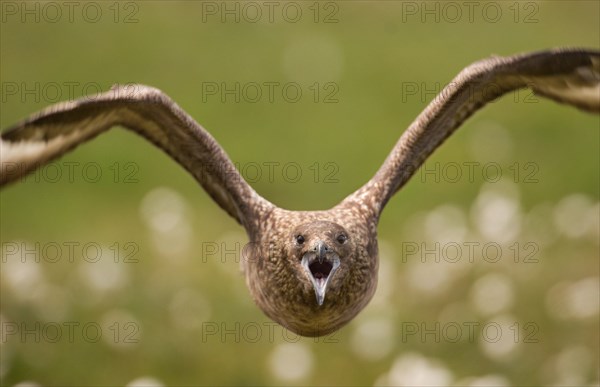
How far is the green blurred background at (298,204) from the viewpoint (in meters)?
11.4

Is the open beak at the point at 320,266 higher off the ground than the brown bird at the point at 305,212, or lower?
lower

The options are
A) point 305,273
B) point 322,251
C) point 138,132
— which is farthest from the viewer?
point 138,132

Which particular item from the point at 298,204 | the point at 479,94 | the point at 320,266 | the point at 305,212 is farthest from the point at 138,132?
the point at 298,204

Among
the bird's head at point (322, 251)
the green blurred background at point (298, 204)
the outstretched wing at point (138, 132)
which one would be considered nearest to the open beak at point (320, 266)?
→ the bird's head at point (322, 251)

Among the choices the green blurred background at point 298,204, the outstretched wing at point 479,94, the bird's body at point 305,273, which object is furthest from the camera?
the green blurred background at point 298,204

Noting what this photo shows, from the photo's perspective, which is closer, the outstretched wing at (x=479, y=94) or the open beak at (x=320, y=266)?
the open beak at (x=320, y=266)

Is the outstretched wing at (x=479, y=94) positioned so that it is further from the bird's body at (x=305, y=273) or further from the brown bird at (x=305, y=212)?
the bird's body at (x=305, y=273)

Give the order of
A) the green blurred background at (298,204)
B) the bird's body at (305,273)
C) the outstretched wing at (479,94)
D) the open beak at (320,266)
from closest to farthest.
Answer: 1. the open beak at (320,266)
2. the bird's body at (305,273)
3. the outstretched wing at (479,94)
4. the green blurred background at (298,204)

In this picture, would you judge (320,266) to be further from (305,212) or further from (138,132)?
(138,132)

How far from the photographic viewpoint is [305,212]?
276 inches

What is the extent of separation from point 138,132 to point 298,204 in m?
5.44

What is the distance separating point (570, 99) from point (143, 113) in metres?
2.38

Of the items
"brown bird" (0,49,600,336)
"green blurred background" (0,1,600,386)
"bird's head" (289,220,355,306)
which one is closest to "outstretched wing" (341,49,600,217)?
"brown bird" (0,49,600,336)

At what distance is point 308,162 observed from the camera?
1318 centimetres
